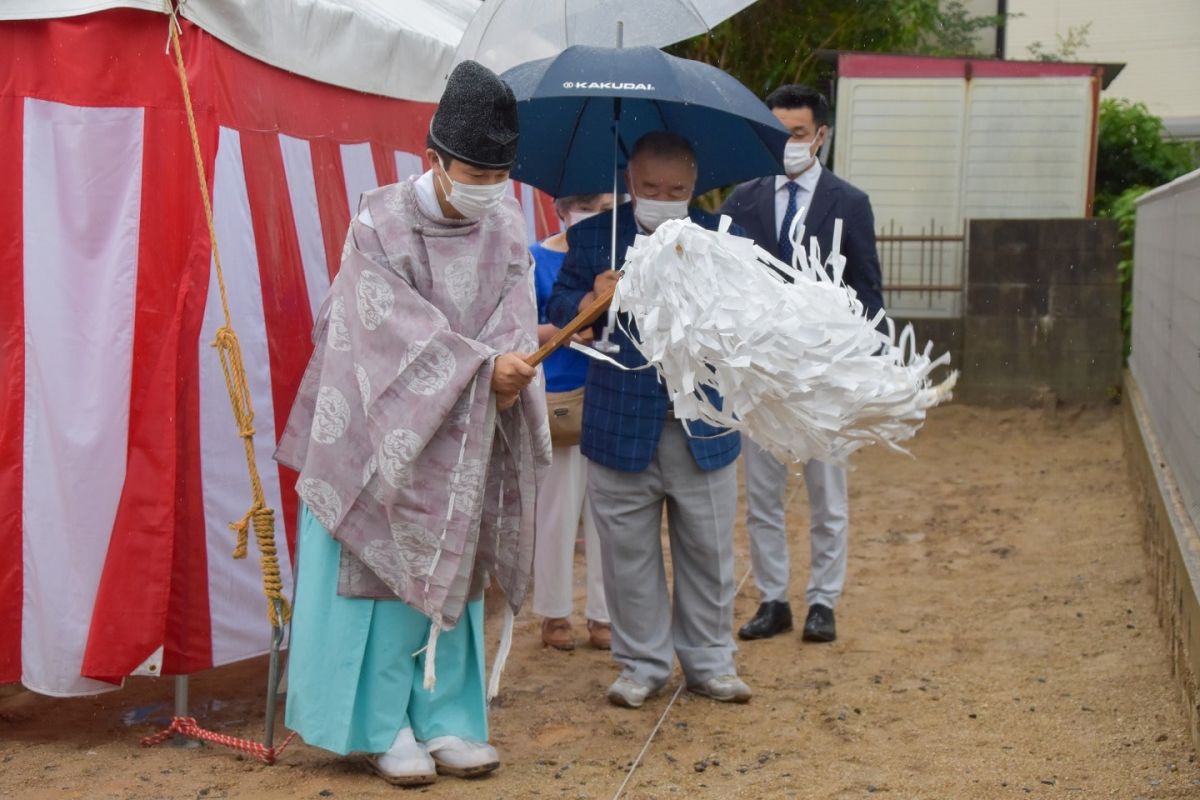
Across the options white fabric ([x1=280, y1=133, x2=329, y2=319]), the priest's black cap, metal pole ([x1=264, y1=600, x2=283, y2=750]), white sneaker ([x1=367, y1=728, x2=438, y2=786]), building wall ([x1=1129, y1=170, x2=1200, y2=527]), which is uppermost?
the priest's black cap

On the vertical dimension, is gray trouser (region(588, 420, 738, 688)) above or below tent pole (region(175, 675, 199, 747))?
above

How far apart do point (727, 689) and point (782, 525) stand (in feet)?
3.34

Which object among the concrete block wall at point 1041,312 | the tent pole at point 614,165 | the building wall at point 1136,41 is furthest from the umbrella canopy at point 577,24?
the building wall at point 1136,41

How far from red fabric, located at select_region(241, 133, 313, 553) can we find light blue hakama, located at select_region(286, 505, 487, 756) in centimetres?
68

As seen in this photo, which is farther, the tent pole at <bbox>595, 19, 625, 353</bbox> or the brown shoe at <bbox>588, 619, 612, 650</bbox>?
the brown shoe at <bbox>588, 619, 612, 650</bbox>

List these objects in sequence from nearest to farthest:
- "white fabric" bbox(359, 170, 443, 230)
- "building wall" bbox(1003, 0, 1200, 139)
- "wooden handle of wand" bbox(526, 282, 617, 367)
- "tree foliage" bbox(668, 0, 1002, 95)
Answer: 1. "wooden handle of wand" bbox(526, 282, 617, 367)
2. "white fabric" bbox(359, 170, 443, 230)
3. "tree foliage" bbox(668, 0, 1002, 95)
4. "building wall" bbox(1003, 0, 1200, 139)

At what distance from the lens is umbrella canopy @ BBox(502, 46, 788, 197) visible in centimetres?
403

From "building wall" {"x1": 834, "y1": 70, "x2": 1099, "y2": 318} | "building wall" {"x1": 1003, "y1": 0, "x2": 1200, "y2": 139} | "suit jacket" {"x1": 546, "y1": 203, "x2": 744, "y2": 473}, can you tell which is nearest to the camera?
"suit jacket" {"x1": 546, "y1": 203, "x2": 744, "y2": 473}

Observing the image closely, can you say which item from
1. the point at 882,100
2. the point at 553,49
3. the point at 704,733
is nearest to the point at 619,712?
the point at 704,733

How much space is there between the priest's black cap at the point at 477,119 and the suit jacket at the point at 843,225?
1.79m

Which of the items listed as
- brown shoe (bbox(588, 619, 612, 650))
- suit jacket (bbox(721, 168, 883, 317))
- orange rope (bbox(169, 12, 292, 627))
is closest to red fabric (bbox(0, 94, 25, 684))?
orange rope (bbox(169, 12, 292, 627))

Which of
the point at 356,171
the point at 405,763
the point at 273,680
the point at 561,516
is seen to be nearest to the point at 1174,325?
the point at 561,516

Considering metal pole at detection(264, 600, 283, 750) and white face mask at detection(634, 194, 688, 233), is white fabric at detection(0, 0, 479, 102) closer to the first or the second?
white face mask at detection(634, 194, 688, 233)

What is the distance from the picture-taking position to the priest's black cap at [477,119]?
3627mm
